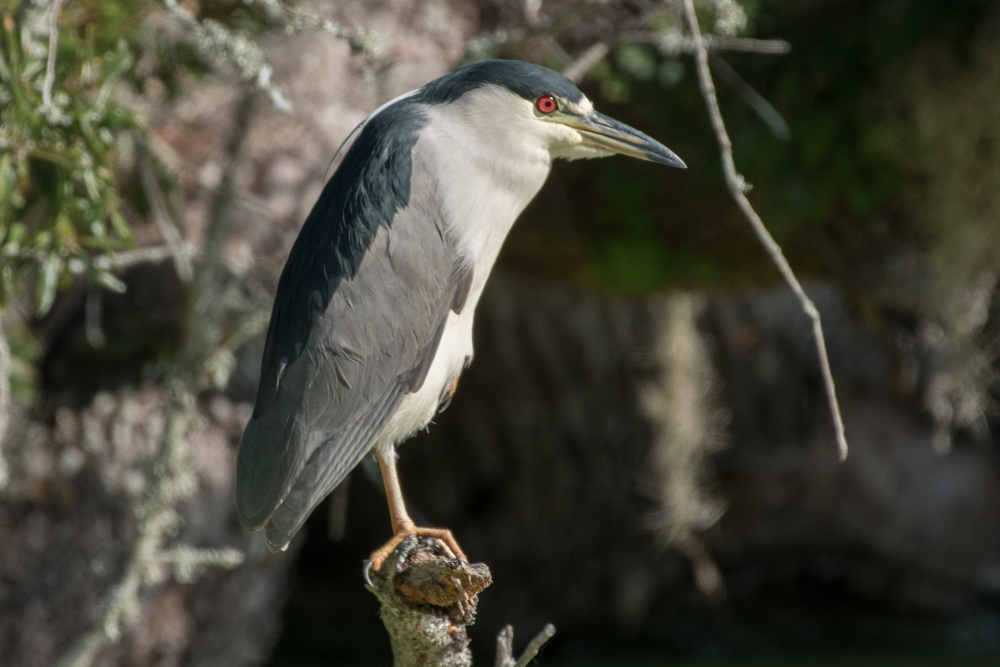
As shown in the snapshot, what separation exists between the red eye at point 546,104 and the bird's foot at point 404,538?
67 cm

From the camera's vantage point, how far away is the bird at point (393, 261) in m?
1.51

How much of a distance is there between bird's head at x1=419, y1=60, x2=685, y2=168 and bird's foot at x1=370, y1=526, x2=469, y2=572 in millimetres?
624

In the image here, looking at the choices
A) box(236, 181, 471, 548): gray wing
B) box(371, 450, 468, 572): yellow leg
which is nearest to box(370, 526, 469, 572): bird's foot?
box(371, 450, 468, 572): yellow leg

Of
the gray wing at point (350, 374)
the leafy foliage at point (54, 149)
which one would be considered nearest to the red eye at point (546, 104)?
the gray wing at point (350, 374)

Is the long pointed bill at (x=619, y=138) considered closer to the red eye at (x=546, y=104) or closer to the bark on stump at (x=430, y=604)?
the red eye at (x=546, y=104)

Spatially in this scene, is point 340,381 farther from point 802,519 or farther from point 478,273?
point 802,519

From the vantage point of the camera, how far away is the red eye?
1.56m

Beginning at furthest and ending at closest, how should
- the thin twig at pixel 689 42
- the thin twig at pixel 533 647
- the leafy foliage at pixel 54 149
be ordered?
the thin twig at pixel 689 42
the leafy foliage at pixel 54 149
the thin twig at pixel 533 647

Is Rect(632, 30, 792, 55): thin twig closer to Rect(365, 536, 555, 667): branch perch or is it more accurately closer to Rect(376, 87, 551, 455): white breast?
Rect(376, 87, 551, 455): white breast

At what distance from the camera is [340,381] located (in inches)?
59.8

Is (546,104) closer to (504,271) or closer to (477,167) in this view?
(477,167)

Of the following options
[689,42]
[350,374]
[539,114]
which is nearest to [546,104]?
[539,114]

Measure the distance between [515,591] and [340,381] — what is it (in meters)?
3.39

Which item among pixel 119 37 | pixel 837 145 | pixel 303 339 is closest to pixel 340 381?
pixel 303 339
